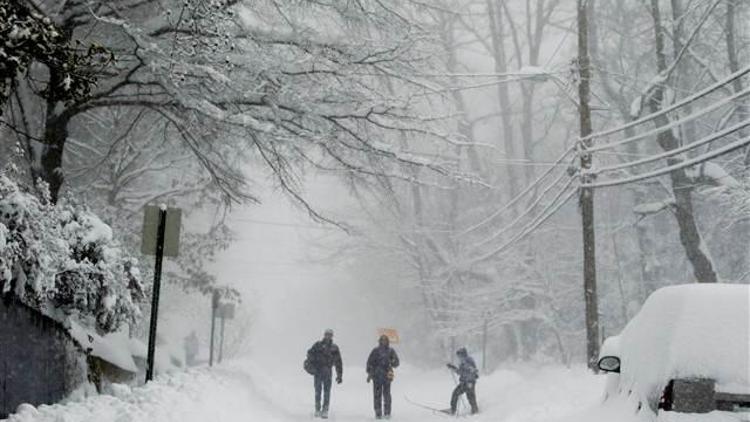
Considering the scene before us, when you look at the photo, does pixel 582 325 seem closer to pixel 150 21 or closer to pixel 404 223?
pixel 404 223

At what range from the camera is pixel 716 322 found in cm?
439

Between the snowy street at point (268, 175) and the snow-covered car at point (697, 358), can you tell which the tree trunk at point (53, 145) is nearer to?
the snowy street at point (268, 175)

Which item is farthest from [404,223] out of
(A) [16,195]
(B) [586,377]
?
(A) [16,195]

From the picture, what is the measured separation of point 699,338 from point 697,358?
12cm

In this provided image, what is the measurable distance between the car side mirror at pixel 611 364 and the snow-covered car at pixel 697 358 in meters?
0.89

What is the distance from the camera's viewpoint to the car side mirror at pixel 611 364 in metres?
6.02

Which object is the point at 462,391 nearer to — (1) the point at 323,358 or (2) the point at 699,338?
(1) the point at 323,358

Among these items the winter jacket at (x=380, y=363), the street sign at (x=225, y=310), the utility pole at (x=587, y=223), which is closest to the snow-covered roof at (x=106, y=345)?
the winter jacket at (x=380, y=363)

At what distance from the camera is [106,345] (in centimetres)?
1226

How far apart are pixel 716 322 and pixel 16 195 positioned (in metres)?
6.27

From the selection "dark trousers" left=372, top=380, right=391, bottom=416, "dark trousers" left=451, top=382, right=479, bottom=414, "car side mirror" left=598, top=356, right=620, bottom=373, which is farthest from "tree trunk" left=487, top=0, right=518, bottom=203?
"car side mirror" left=598, top=356, right=620, bottom=373

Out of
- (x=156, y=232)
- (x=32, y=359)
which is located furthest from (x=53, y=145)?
(x=32, y=359)

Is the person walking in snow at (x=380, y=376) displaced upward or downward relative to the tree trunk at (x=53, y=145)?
downward

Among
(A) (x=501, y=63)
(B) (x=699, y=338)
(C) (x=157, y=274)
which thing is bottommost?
(B) (x=699, y=338)
